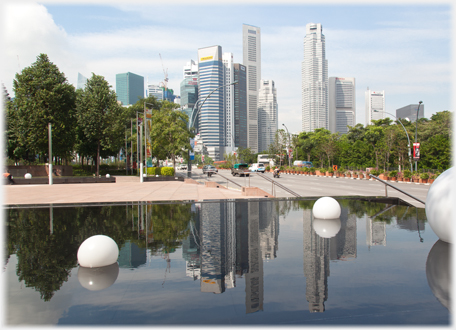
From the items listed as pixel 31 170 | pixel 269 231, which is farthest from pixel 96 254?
pixel 31 170

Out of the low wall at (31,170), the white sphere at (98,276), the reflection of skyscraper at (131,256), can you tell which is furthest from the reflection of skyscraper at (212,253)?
the low wall at (31,170)

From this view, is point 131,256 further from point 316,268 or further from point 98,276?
point 316,268

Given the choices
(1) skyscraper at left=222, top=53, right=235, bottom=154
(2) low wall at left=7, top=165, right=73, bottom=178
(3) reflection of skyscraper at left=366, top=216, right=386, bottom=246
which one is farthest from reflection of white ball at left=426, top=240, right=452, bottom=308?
(1) skyscraper at left=222, top=53, right=235, bottom=154

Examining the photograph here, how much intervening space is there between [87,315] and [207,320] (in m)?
1.44

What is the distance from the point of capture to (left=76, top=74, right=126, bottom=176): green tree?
48750mm

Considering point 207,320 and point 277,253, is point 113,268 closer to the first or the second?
point 207,320

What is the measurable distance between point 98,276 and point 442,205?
21.1ft

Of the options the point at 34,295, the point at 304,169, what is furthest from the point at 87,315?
the point at 304,169

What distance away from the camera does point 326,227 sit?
30.5 ft

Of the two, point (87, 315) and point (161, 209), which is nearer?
point (87, 315)

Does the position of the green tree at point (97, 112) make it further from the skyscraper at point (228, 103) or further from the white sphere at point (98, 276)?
the skyscraper at point (228, 103)

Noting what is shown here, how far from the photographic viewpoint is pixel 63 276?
546 cm

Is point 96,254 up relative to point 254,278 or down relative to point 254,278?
up

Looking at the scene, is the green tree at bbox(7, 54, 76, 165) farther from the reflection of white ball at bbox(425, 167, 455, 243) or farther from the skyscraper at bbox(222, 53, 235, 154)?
the skyscraper at bbox(222, 53, 235, 154)
